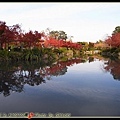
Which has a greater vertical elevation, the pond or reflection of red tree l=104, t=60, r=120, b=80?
reflection of red tree l=104, t=60, r=120, b=80

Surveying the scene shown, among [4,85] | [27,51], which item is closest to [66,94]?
[4,85]

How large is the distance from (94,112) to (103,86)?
3.31m

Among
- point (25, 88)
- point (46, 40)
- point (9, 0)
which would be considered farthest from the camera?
point (46, 40)

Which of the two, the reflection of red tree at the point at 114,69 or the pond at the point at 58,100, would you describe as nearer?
the pond at the point at 58,100

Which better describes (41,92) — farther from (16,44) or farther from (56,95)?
(16,44)

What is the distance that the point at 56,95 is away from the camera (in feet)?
22.5

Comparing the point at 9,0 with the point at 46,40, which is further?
the point at 46,40

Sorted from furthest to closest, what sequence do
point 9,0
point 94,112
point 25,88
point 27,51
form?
1. point 27,51
2. point 25,88
3. point 94,112
4. point 9,0

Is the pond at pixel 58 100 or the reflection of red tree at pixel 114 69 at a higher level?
the reflection of red tree at pixel 114 69

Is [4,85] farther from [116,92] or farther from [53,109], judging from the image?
[116,92]

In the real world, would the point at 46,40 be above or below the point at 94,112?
above

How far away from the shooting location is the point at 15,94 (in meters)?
6.98

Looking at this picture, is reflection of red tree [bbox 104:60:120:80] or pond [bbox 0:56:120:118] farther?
reflection of red tree [bbox 104:60:120:80]

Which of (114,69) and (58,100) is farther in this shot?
(114,69)
